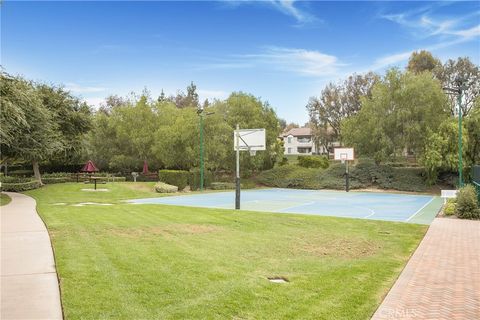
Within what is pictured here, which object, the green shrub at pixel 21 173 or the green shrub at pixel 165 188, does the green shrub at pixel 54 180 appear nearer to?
the green shrub at pixel 21 173

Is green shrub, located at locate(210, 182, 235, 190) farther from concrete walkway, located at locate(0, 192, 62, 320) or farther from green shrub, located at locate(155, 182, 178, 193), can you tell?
concrete walkway, located at locate(0, 192, 62, 320)

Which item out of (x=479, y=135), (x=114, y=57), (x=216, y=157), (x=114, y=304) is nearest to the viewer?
(x=114, y=304)

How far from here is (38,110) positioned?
2498cm

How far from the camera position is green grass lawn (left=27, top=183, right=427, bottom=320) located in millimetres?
5684

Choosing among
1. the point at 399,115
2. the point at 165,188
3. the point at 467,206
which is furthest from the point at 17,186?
the point at 399,115

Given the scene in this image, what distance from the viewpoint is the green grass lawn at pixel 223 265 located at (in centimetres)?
568

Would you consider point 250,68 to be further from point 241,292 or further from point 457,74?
point 457,74

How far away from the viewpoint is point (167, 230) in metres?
12.2

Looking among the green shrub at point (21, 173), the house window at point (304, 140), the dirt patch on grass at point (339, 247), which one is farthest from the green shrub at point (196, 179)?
the house window at point (304, 140)

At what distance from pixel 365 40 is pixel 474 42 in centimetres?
494

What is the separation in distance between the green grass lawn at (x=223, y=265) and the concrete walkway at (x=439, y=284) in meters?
0.27

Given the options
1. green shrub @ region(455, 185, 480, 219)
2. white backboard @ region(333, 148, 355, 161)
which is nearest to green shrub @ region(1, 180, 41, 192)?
white backboard @ region(333, 148, 355, 161)

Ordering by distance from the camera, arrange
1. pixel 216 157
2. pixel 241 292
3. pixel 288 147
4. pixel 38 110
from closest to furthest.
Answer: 1. pixel 241 292
2. pixel 38 110
3. pixel 216 157
4. pixel 288 147

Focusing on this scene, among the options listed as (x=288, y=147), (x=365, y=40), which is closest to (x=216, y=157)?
(x=365, y=40)
